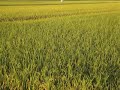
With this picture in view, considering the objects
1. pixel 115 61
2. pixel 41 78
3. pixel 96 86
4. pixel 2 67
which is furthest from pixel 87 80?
pixel 2 67

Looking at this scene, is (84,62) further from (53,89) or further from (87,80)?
(53,89)

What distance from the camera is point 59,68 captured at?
3.79m

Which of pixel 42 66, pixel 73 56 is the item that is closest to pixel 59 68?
pixel 42 66

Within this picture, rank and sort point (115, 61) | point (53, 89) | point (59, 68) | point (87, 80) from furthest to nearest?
point (115, 61), point (59, 68), point (87, 80), point (53, 89)

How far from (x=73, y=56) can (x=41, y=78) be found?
1120mm

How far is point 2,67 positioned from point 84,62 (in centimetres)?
142

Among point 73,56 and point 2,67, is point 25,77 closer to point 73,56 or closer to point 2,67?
point 2,67

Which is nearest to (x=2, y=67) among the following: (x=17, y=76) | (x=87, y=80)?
(x=17, y=76)

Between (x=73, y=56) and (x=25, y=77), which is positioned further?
(x=73, y=56)

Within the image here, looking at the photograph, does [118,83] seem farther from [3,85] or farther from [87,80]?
[3,85]

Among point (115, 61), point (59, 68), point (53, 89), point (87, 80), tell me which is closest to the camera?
point (53, 89)

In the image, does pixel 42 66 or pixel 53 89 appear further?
pixel 42 66

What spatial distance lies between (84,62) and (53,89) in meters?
1.08

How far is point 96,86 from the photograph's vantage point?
3.04 metres
